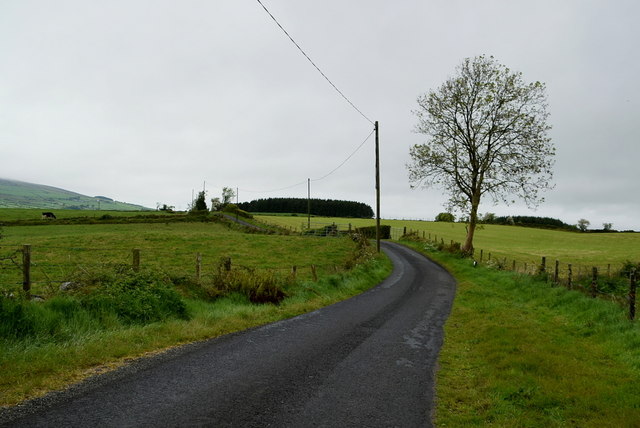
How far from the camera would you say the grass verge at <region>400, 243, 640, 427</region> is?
5.72m

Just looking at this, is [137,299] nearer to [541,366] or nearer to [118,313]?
[118,313]

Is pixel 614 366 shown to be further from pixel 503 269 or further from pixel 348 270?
pixel 503 269

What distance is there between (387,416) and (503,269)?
23.2 m

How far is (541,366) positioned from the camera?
762 cm

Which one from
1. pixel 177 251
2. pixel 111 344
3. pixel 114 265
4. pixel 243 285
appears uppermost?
pixel 114 265

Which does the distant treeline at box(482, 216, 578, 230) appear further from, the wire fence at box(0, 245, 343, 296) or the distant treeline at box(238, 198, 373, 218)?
the wire fence at box(0, 245, 343, 296)

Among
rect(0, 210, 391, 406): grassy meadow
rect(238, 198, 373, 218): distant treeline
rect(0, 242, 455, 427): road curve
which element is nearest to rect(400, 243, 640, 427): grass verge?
rect(0, 242, 455, 427): road curve

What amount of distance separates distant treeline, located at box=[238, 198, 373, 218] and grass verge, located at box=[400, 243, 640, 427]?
5838 inches

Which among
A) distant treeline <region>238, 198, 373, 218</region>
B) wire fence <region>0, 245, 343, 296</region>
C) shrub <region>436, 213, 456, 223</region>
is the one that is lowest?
wire fence <region>0, 245, 343, 296</region>

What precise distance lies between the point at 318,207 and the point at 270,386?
160 metres

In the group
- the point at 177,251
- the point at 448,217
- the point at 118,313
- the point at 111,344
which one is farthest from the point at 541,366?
the point at 448,217

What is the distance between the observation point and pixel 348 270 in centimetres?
2248

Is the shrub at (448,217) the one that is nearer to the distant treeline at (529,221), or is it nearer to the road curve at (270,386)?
the distant treeline at (529,221)

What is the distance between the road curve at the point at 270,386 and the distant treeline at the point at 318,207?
15184 centimetres
